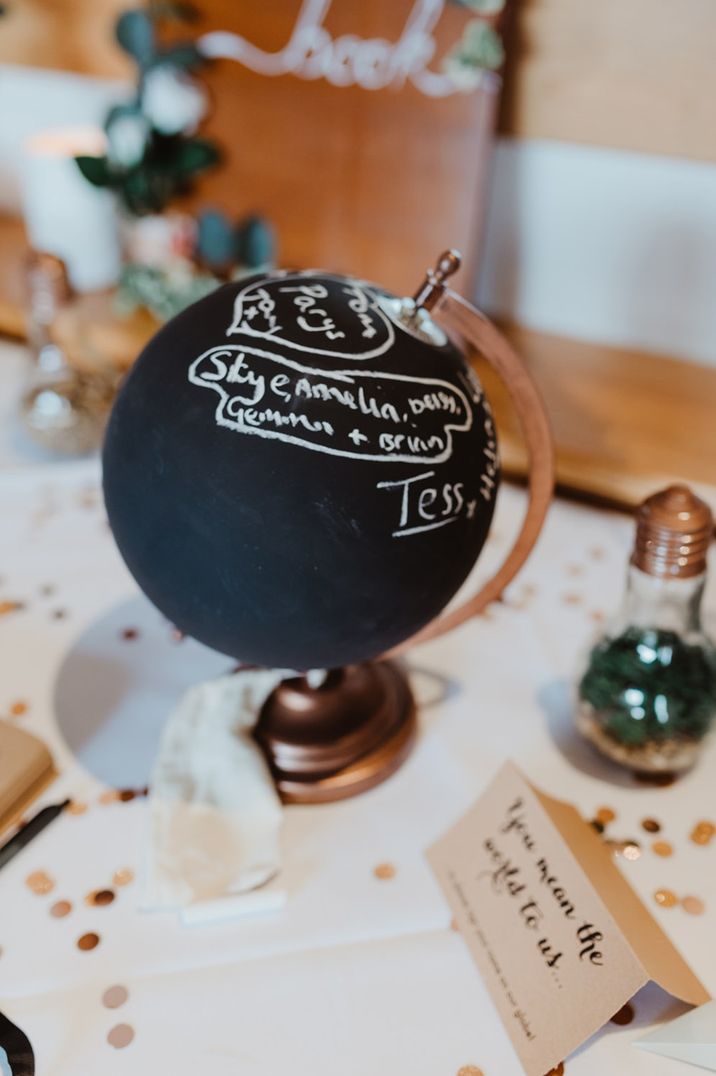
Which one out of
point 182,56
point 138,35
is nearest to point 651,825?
point 182,56

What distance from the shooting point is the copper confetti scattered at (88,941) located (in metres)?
0.65

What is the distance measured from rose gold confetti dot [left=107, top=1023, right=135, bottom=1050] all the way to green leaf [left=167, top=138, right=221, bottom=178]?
1.15m

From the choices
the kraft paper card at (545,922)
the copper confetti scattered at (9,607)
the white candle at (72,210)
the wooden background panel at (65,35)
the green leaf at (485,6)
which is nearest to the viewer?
the kraft paper card at (545,922)

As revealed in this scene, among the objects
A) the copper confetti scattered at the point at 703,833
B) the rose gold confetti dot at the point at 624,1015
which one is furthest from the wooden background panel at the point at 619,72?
the rose gold confetti dot at the point at 624,1015

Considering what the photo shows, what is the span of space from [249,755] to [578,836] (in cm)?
26

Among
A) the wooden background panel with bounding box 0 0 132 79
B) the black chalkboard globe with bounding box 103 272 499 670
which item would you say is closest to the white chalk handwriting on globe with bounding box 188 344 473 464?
the black chalkboard globe with bounding box 103 272 499 670

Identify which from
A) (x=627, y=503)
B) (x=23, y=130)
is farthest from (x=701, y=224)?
(x=23, y=130)

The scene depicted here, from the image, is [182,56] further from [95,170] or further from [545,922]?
[545,922]

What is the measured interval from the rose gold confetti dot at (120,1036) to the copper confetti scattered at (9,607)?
467 millimetres

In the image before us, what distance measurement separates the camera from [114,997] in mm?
616

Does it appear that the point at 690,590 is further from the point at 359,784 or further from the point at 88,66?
the point at 88,66

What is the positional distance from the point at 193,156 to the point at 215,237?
0.38 ft

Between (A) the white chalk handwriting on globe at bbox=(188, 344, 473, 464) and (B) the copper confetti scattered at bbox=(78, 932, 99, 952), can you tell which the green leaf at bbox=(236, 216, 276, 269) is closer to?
(A) the white chalk handwriting on globe at bbox=(188, 344, 473, 464)

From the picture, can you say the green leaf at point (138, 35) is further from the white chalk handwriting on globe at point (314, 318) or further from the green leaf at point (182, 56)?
the white chalk handwriting on globe at point (314, 318)
